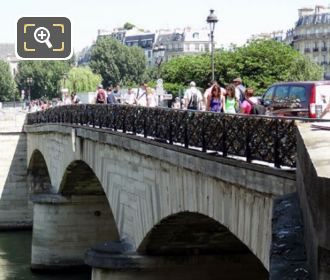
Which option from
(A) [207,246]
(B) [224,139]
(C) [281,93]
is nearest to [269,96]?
(C) [281,93]

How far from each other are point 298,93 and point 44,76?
11295 centimetres

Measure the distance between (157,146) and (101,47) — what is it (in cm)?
12626

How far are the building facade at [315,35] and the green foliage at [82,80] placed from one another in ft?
89.2

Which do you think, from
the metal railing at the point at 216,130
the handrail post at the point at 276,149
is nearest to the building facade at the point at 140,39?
the metal railing at the point at 216,130

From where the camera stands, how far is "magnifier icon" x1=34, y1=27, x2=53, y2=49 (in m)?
15.2

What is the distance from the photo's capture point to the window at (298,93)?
61.9 feet

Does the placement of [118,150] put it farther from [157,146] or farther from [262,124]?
[262,124]

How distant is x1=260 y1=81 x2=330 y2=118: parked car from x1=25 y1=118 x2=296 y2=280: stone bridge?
96.0 inches

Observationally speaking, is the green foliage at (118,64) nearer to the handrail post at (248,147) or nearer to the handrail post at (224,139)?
the handrail post at (224,139)

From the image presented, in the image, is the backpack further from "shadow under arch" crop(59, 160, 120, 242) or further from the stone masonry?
"shadow under arch" crop(59, 160, 120, 242)

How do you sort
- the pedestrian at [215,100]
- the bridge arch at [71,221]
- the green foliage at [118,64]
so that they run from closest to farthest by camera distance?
the pedestrian at [215,100], the bridge arch at [71,221], the green foliage at [118,64]

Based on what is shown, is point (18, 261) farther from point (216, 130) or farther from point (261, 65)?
point (261, 65)

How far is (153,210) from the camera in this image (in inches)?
812

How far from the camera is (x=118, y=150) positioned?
24.7 meters
